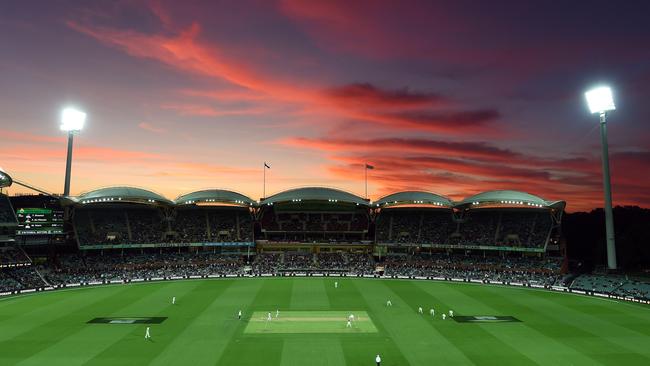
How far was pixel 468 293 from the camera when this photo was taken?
2269 inches

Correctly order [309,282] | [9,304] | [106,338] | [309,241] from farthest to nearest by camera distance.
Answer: [309,241] < [309,282] < [9,304] < [106,338]

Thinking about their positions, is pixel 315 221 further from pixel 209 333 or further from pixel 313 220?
pixel 209 333

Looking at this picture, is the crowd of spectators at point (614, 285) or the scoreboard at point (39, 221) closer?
the crowd of spectators at point (614, 285)

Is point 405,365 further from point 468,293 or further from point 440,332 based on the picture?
point 468,293

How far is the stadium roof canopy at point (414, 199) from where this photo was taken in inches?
3329

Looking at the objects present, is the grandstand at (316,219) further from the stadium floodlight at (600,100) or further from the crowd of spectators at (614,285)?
the stadium floodlight at (600,100)

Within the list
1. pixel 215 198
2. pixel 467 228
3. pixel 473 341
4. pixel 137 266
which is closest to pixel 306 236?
pixel 215 198

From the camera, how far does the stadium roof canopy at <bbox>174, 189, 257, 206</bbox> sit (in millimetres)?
83812

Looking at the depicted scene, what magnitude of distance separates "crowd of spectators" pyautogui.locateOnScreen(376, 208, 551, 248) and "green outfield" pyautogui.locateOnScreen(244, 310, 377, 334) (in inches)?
1774

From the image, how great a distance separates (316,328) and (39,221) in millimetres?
53798

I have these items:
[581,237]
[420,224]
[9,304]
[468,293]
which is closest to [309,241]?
[420,224]

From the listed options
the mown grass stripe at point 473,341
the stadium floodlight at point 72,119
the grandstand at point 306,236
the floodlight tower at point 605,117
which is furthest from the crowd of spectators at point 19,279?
the floodlight tower at point 605,117

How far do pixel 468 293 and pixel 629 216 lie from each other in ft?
250

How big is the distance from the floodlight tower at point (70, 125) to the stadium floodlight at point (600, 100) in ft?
264
